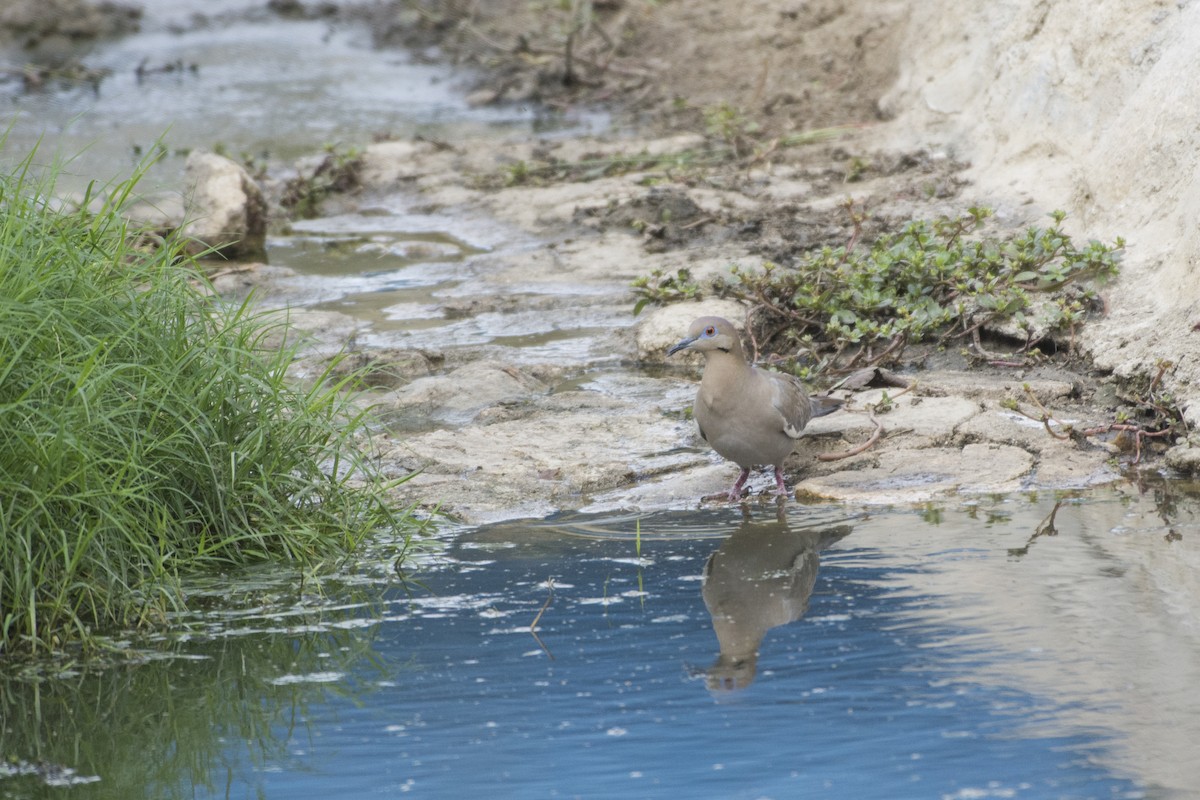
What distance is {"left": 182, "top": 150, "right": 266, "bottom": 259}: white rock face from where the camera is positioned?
33.6 feet

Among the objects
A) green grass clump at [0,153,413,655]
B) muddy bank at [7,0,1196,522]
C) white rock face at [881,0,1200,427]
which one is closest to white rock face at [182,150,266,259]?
muddy bank at [7,0,1196,522]

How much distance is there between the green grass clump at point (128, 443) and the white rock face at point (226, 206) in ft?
14.8

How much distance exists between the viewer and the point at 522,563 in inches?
210

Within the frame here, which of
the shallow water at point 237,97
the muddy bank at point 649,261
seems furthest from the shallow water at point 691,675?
the shallow water at point 237,97

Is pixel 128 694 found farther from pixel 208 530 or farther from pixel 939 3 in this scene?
pixel 939 3

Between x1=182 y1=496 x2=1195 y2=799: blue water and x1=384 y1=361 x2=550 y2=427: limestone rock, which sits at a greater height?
x1=384 y1=361 x2=550 y2=427: limestone rock

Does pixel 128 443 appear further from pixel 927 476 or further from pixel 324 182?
pixel 324 182

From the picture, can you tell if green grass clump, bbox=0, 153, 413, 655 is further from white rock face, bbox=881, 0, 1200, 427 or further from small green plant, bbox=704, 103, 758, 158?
small green plant, bbox=704, 103, 758, 158

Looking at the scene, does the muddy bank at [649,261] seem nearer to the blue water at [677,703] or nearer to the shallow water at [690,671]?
the shallow water at [690,671]

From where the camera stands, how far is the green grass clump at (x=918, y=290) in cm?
745

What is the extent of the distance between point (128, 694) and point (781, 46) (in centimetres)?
1134

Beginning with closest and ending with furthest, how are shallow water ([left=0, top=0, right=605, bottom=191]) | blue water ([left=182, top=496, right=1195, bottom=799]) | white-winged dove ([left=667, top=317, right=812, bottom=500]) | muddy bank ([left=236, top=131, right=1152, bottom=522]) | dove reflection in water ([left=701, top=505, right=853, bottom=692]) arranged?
blue water ([left=182, top=496, right=1195, bottom=799]), dove reflection in water ([left=701, top=505, right=853, bottom=692]), white-winged dove ([left=667, top=317, right=812, bottom=500]), muddy bank ([left=236, top=131, right=1152, bottom=522]), shallow water ([left=0, top=0, right=605, bottom=191])

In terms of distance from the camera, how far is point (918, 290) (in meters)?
7.73

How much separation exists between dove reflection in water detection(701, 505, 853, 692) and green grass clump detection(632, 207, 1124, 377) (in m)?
2.05
